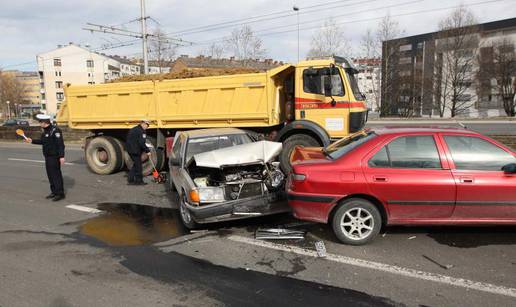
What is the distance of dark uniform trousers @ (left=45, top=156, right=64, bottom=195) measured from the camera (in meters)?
7.50

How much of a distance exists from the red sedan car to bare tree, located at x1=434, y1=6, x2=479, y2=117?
165 ft

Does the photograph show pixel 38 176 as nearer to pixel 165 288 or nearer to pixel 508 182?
pixel 165 288

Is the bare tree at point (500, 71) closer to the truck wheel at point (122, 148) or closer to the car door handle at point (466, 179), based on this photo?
the truck wheel at point (122, 148)

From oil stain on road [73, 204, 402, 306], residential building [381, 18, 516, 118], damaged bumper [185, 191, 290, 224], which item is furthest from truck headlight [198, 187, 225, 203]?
residential building [381, 18, 516, 118]

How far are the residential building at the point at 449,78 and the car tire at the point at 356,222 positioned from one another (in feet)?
144

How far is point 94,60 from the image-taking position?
83750mm

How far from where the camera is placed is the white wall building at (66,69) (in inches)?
3285

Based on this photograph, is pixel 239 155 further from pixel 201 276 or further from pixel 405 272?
pixel 405 272

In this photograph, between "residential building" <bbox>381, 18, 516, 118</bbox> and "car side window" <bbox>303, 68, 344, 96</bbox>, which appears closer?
"car side window" <bbox>303, 68, 344, 96</bbox>

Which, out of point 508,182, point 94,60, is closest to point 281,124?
point 508,182

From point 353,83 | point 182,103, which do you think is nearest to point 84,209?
point 182,103

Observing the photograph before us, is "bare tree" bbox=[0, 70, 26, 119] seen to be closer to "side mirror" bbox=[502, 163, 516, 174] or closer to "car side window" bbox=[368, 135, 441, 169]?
"car side window" bbox=[368, 135, 441, 169]

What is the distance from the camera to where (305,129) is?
815 cm

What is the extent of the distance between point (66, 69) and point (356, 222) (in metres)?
94.6
